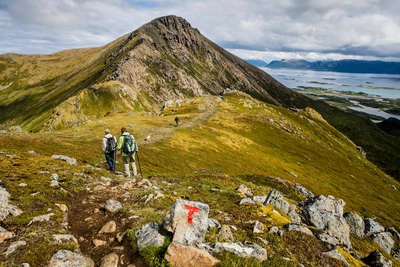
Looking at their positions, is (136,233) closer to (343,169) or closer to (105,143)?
(105,143)

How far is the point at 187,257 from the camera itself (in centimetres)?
873

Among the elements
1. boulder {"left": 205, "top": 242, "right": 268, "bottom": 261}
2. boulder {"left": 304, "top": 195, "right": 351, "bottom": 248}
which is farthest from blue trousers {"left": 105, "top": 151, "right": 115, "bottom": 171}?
boulder {"left": 304, "top": 195, "right": 351, "bottom": 248}

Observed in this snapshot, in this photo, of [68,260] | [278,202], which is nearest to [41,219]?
[68,260]

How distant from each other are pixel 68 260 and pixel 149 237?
2.95 metres

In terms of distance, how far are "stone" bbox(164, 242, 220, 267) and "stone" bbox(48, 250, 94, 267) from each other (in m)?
3.00

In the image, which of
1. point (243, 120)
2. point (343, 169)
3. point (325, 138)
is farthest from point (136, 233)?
point (325, 138)

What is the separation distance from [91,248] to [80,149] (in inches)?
1098

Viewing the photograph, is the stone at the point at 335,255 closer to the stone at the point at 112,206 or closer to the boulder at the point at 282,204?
the boulder at the point at 282,204

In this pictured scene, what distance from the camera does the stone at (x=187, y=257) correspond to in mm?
8648

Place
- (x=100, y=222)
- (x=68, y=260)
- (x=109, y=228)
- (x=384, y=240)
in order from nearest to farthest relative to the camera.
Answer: (x=68, y=260)
(x=109, y=228)
(x=100, y=222)
(x=384, y=240)

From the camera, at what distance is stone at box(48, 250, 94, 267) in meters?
8.50

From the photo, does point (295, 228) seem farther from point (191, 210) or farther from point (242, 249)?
point (191, 210)

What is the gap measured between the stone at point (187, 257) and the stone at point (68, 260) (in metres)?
3.00

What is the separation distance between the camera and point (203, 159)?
51875 mm
